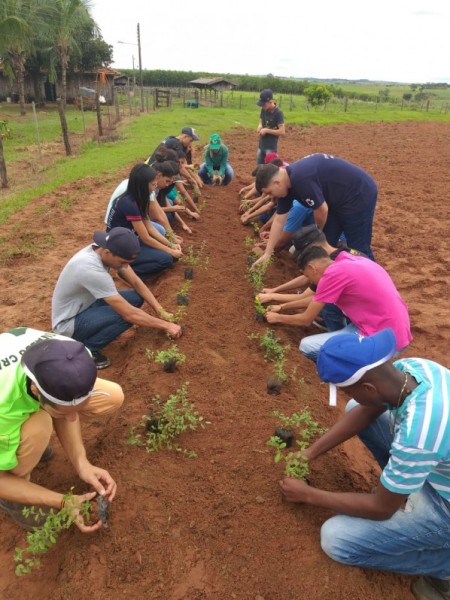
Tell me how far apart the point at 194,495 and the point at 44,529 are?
0.89 m

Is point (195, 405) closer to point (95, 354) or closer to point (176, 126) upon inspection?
point (95, 354)

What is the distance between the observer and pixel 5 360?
7.39 ft

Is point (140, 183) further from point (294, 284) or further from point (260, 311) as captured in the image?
point (294, 284)

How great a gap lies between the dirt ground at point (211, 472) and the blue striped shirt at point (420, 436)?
79cm

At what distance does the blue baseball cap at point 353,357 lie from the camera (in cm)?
194

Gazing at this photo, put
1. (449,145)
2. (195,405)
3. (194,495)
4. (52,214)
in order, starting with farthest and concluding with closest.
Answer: (449,145), (52,214), (195,405), (194,495)

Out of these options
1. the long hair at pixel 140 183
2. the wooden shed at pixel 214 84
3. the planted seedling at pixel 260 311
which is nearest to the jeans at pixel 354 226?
the planted seedling at pixel 260 311

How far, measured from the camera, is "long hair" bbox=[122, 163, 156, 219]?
4734mm

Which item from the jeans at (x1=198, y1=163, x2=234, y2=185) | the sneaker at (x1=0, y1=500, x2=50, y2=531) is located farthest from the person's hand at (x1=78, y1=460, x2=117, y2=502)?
the jeans at (x1=198, y1=163, x2=234, y2=185)

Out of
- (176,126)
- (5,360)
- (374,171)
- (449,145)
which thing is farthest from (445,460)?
(176,126)

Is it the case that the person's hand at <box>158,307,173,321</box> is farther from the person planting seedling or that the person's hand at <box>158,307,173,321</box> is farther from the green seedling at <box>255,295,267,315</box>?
the person planting seedling

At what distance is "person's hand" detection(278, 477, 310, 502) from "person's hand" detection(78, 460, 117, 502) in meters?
0.99

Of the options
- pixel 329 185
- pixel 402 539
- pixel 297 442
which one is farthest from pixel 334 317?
pixel 402 539

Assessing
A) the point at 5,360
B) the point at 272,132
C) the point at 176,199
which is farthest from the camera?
the point at 272,132
